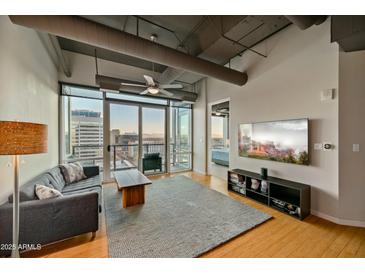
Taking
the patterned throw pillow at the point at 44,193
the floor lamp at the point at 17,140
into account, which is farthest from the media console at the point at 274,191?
the floor lamp at the point at 17,140

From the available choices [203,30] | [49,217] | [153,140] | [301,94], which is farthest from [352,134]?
[153,140]

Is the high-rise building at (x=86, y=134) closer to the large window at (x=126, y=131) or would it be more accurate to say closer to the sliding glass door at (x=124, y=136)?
the large window at (x=126, y=131)

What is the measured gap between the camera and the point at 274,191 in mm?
2936

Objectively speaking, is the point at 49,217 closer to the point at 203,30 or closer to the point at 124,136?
the point at 124,136

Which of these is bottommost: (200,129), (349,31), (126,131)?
(126,131)

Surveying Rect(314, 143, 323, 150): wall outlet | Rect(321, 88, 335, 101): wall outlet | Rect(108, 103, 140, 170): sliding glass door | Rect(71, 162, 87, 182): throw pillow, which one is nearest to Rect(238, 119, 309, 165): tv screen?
Rect(314, 143, 323, 150): wall outlet

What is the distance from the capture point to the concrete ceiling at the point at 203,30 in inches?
111

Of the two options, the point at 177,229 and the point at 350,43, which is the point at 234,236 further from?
the point at 350,43

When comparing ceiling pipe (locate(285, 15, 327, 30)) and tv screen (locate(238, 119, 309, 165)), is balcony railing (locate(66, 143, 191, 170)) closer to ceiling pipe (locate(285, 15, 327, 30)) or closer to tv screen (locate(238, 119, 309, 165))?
tv screen (locate(238, 119, 309, 165))

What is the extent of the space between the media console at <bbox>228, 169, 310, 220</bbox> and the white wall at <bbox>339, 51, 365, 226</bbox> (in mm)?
479

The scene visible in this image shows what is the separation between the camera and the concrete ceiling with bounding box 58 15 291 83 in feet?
9.28

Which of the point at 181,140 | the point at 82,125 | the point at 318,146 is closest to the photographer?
the point at 318,146

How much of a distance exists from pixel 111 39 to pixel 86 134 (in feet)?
9.66
